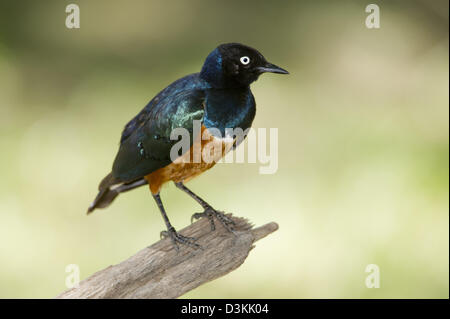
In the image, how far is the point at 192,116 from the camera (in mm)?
3830

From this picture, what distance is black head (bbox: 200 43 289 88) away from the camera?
3908 mm

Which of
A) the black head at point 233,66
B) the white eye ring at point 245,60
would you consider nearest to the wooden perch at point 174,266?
the black head at point 233,66

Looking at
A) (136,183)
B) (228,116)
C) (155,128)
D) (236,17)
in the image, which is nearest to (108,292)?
(136,183)

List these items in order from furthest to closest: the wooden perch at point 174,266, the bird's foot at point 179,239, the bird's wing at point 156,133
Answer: the bird's foot at point 179,239 < the bird's wing at point 156,133 < the wooden perch at point 174,266

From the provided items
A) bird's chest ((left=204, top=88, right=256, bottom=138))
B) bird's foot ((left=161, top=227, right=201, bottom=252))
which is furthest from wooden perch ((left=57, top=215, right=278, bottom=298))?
bird's chest ((left=204, top=88, right=256, bottom=138))

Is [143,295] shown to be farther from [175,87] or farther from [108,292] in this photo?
[175,87]

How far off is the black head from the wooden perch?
3.58 feet

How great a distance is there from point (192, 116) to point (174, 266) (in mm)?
1033

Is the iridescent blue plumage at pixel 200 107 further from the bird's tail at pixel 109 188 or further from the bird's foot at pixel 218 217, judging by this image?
the bird's foot at pixel 218 217

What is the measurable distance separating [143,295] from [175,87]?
144cm

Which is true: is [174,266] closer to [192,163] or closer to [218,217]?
[218,217]

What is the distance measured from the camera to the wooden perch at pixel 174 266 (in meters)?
3.67

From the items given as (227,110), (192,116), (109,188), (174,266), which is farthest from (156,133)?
(174,266)

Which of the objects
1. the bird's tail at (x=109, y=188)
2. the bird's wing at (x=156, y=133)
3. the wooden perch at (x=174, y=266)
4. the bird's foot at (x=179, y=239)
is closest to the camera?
the wooden perch at (x=174, y=266)
